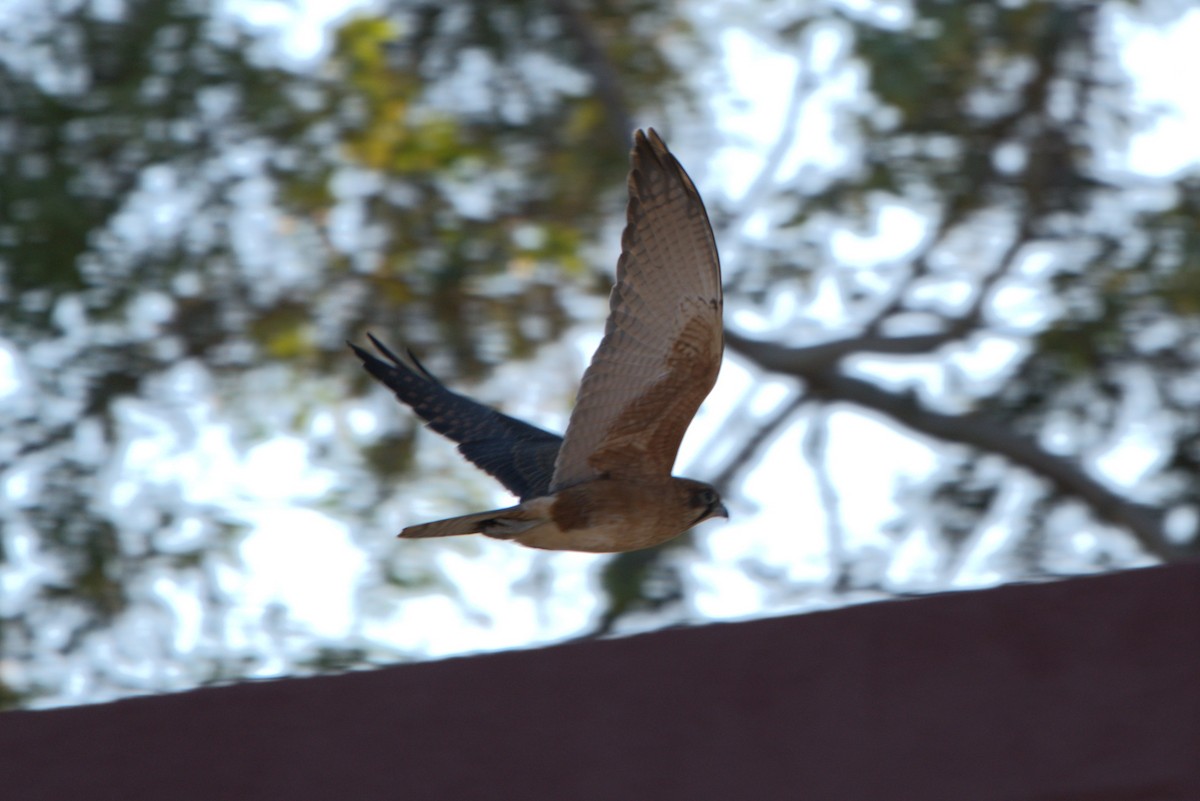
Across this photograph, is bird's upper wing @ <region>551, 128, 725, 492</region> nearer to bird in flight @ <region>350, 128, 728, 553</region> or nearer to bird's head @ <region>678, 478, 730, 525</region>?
Answer: bird in flight @ <region>350, 128, 728, 553</region>

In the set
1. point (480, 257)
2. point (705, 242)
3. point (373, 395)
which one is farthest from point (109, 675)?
point (705, 242)

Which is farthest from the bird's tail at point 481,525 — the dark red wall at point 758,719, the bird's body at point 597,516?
the dark red wall at point 758,719

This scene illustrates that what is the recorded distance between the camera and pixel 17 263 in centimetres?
664

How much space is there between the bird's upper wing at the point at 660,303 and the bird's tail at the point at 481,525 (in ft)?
1.20

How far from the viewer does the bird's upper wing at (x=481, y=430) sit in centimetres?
479

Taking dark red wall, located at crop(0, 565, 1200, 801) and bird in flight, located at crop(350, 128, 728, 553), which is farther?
bird in flight, located at crop(350, 128, 728, 553)

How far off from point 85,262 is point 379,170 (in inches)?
49.0

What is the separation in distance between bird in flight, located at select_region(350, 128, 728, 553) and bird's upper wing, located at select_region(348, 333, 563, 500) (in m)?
0.06

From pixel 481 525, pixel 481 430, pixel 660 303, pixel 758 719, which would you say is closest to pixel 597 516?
pixel 481 525

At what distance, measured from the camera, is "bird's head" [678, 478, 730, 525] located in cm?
438

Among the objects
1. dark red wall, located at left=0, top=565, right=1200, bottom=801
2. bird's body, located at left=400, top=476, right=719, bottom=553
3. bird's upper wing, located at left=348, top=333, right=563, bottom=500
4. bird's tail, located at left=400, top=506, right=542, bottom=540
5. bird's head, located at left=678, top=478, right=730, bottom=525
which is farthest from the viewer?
bird's upper wing, located at left=348, top=333, right=563, bottom=500

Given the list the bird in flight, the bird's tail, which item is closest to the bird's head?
the bird in flight

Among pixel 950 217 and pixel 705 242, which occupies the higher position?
pixel 950 217

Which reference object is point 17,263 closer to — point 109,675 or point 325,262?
point 325,262
